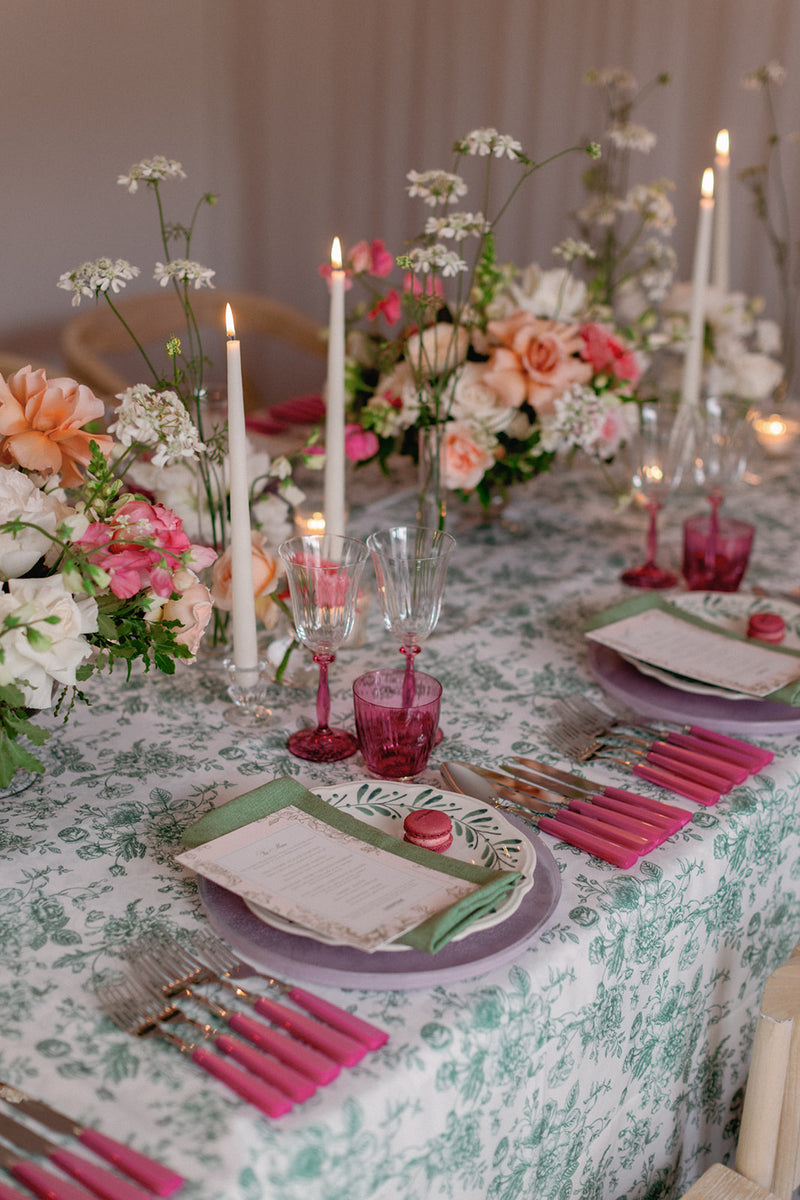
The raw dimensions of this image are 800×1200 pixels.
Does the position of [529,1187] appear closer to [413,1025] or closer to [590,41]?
[413,1025]

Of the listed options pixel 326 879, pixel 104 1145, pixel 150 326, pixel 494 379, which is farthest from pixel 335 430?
A: pixel 150 326

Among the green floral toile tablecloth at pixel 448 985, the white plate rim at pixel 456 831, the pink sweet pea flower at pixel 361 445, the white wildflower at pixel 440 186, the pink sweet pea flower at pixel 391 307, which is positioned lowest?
the green floral toile tablecloth at pixel 448 985

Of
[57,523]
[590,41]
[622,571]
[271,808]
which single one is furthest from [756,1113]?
[590,41]

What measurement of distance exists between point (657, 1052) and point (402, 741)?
13.7 inches

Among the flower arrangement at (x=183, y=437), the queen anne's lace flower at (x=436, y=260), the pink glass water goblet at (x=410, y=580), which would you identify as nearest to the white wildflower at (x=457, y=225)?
the queen anne's lace flower at (x=436, y=260)

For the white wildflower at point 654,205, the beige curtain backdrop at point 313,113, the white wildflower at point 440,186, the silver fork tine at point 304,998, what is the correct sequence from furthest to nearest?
the beige curtain backdrop at point 313,113, the white wildflower at point 654,205, the white wildflower at point 440,186, the silver fork tine at point 304,998

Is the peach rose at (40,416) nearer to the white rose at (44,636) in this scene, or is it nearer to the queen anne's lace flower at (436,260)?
the white rose at (44,636)

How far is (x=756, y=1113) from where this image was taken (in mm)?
882

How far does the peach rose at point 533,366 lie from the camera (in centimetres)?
148

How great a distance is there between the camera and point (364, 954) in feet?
2.51

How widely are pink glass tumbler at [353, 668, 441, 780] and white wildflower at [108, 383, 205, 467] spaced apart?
28 cm

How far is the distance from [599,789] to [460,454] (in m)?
0.62

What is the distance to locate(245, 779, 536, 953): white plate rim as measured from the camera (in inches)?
30.4

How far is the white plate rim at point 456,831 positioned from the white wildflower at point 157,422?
326 mm
